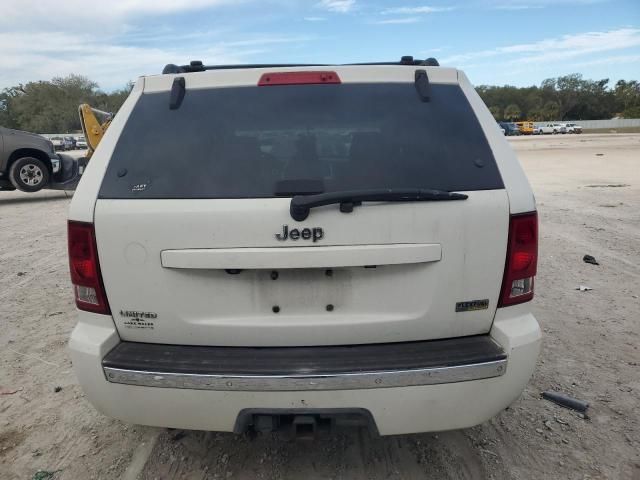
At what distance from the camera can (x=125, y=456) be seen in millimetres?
2867

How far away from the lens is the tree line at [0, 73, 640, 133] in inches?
3605

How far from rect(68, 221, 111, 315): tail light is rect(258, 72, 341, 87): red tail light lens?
3.59 feet

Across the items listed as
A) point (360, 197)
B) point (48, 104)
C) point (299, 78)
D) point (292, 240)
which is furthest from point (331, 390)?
point (48, 104)

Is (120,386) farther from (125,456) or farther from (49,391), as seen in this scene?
(49,391)

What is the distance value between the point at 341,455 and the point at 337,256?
4.43 ft

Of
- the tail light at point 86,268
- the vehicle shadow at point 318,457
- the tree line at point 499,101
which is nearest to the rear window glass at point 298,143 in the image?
the tail light at point 86,268

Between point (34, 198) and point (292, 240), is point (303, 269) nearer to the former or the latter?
point (292, 240)

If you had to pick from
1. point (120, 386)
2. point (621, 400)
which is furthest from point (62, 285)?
point (621, 400)

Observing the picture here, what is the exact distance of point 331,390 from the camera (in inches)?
83.9

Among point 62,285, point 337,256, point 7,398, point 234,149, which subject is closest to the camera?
point 337,256

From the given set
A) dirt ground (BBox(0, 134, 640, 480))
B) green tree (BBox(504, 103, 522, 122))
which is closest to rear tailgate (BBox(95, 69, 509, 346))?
dirt ground (BBox(0, 134, 640, 480))

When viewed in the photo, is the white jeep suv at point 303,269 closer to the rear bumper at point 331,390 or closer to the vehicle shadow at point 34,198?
the rear bumper at point 331,390

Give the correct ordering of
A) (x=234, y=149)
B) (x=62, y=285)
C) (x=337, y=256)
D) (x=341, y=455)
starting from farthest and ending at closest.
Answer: (x=62, y=285)
(x=341, y=455)
(x=234, y=149)
(x=337, y=256)

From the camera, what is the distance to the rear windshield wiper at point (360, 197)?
6.99ft
